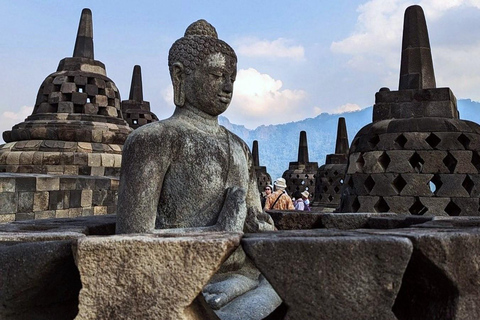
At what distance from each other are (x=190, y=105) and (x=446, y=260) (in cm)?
159

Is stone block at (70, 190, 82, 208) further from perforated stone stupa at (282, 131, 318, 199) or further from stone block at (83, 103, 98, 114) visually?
perforated stone stupa at (282, 131, 318, 199)

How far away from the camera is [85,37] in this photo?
1125 centimetres

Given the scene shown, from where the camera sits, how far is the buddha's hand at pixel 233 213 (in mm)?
2277

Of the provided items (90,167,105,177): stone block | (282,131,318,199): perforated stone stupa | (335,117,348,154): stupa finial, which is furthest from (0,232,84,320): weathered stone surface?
(282,131,318,199): perforated stone stupa

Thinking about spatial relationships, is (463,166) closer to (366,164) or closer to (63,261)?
(366,164)

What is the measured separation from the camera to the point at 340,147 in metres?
16.7

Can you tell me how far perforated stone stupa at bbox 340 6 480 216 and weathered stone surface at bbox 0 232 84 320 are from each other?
4.63 m

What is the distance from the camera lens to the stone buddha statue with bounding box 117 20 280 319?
2295 mm

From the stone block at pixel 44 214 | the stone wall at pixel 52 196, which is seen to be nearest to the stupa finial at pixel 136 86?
the stone wall at pixel 52 196

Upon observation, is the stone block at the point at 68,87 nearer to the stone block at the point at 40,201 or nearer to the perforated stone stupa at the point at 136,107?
the stone block at the point at 40,201

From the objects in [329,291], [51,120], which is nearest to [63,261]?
[329,291]

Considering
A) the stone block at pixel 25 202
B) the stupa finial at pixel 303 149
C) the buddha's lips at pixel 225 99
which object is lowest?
the stone block at pixel 25 202

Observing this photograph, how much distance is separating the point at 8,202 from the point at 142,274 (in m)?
5.44

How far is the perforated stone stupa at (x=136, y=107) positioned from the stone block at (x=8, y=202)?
10.2 metres
